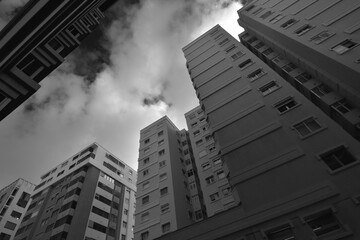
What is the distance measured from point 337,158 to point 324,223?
406 centimetres

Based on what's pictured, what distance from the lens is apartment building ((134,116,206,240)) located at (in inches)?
1113

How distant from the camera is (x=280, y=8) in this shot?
3020cm

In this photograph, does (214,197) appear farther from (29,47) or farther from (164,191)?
(29,47)

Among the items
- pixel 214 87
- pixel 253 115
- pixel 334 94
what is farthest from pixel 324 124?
pixel 214 87

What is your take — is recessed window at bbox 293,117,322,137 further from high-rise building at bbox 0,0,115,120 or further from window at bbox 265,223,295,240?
high-rise building at bbox 0,0,115,120

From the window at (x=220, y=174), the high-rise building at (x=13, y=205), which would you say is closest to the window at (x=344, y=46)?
the window at (x=220, y=174)

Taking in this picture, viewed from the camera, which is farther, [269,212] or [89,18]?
[89,18]

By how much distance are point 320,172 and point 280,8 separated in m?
23.1

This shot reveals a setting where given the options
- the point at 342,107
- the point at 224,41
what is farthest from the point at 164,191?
the point at 342,107

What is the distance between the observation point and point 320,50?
65.5ft

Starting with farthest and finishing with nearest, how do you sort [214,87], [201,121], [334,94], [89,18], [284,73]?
[201,121], [214,87], [284,73], [89,18], [334,94]

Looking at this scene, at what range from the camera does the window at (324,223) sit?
12.7 metres

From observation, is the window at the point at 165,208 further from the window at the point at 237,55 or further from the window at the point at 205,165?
the window at the point at 237,55

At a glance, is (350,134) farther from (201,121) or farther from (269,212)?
(201,121)
